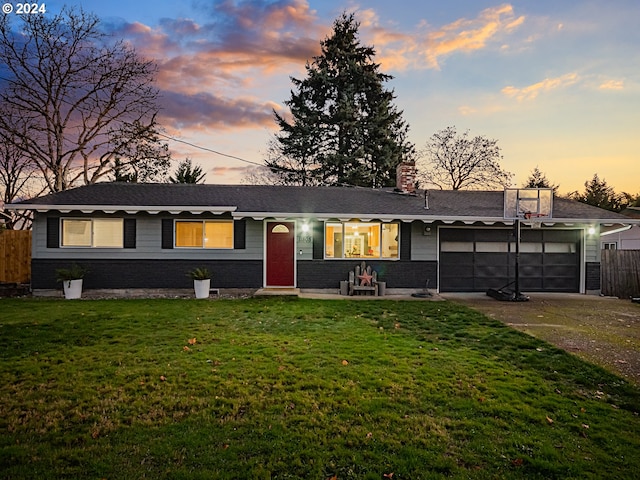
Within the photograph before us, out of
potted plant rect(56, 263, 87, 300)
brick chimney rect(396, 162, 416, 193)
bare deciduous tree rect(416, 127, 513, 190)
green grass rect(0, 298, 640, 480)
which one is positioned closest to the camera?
green grass rect(0, 298, 640, 480)

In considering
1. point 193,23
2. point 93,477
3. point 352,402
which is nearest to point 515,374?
point 352,402

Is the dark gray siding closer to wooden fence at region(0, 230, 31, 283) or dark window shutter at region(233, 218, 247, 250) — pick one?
dark window shutter at region(233, 218, 247, 250)

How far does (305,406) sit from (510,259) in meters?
11.2

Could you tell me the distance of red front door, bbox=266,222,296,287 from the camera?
39.2 ft

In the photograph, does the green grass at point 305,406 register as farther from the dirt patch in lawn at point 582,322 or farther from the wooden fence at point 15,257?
the wooden fence at point 15,257

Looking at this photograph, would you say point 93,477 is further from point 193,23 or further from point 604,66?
point 604,66

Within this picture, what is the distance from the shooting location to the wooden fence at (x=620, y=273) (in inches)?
466

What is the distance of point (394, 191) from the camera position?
571 inches

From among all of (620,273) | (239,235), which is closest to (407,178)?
(239,235)

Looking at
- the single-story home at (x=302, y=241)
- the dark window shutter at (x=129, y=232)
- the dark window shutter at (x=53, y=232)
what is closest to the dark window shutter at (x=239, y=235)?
the single-story home at (x=302, y=241)

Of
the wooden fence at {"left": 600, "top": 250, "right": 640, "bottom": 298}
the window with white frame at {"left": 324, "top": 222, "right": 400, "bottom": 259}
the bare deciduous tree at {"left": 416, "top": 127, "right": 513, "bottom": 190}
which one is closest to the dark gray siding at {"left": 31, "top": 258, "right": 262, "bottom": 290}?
the window with white frame at {"left": 324, "top": 222, "right": 400, "bottom": 259}

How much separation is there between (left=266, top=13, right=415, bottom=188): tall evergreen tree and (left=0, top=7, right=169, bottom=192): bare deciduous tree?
9.15 metres

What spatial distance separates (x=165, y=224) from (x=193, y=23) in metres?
7.57

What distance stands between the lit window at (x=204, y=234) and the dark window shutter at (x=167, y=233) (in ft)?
0.69
